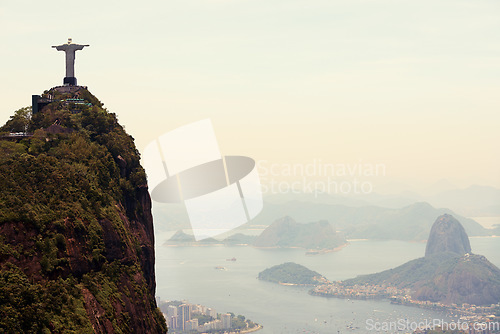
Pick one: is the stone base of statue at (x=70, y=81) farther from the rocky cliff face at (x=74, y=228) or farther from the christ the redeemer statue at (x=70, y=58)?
the rocky cliff face at (x=74, y=228)

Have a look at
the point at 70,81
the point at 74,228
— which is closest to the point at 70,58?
the point at 70,81

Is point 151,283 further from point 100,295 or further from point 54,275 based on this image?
point 54,275

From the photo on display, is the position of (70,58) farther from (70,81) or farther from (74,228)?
(74,228)

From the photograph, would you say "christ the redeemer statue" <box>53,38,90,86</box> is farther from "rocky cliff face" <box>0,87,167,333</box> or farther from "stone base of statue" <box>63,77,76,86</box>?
"rocky cliff face" <box>0,87,167,333</box>

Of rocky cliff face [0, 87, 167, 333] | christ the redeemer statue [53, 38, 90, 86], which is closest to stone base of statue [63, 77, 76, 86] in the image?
christ the redeemer statue [53, 38, 90, 86]

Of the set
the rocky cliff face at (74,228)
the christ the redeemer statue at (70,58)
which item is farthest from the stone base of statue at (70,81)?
the rocky cliff face at (74,228)
